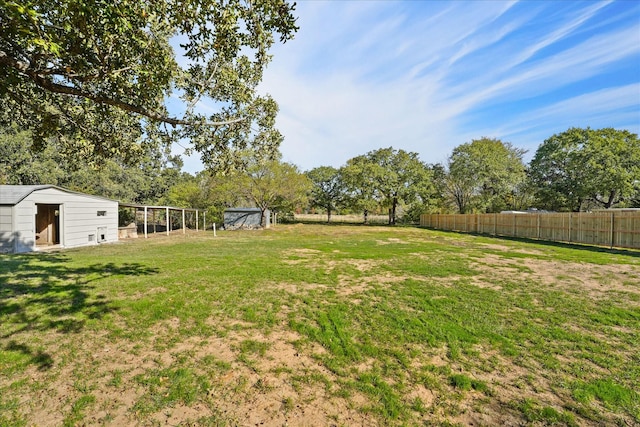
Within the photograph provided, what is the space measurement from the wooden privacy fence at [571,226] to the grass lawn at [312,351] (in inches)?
402

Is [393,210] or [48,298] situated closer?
[48,298]

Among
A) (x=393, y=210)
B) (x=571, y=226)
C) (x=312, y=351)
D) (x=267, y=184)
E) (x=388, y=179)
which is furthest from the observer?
(x=393, y=210)

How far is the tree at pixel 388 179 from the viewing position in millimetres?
34594

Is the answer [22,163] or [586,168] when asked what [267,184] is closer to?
[22,163]

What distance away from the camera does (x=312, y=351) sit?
3.69 meters

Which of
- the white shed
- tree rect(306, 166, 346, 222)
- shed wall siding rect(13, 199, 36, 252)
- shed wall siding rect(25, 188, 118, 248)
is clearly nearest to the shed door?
the white shed

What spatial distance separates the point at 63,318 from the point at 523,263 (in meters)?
11.7

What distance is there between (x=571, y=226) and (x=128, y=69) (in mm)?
21221

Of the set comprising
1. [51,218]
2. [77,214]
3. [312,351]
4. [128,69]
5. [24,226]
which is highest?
[128,69]

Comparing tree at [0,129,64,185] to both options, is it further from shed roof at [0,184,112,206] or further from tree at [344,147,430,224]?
tree at [344,147,430,224]

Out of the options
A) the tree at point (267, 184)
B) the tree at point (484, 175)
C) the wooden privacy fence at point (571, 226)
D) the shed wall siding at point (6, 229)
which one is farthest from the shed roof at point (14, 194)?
the tree at point (484, 175)

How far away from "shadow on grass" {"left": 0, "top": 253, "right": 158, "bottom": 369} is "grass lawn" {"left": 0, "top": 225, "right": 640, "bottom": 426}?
0.11 feet

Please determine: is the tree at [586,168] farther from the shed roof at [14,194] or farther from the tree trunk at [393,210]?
the shed roof at [14,194]

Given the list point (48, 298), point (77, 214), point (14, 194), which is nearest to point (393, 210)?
point (77, 214)
